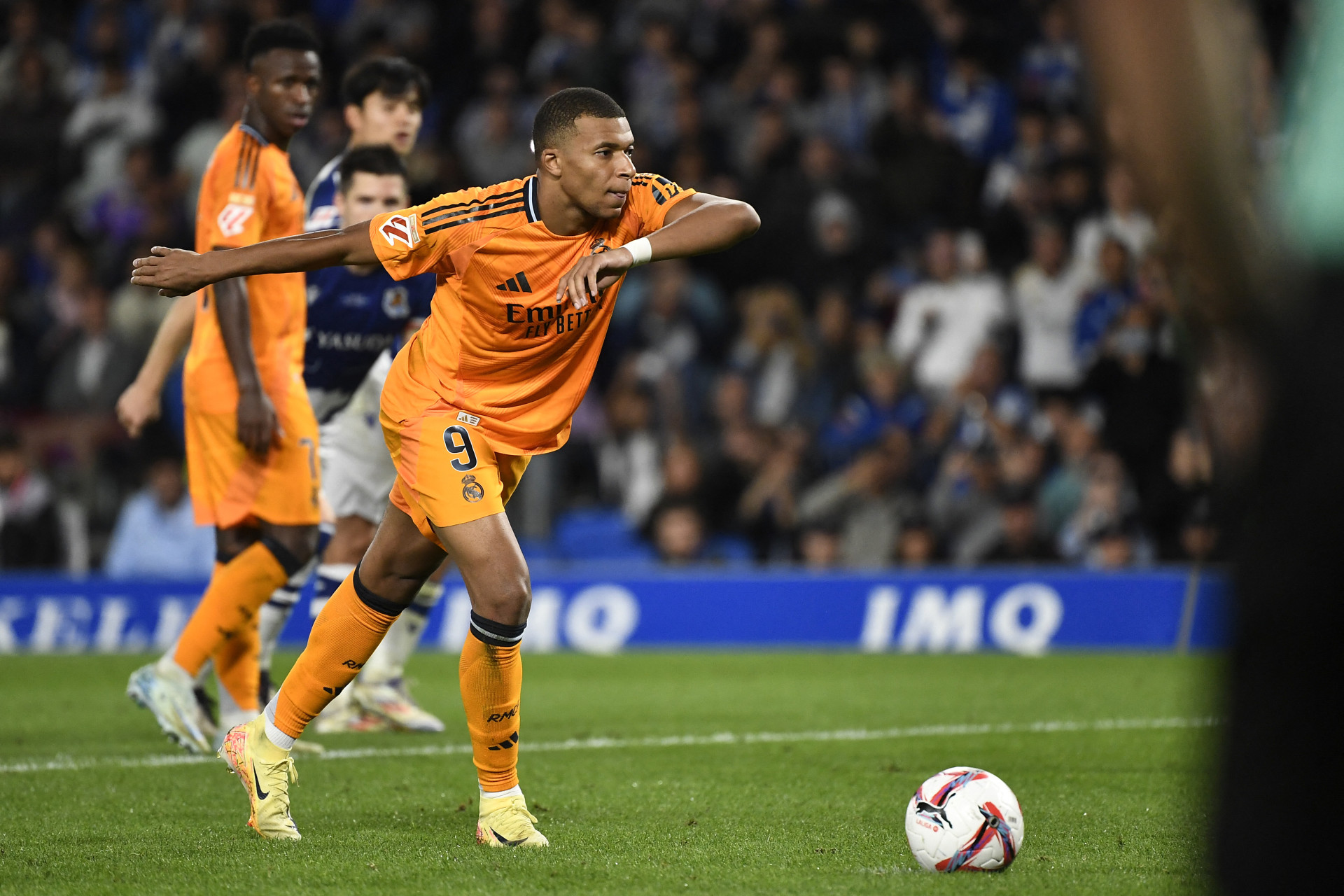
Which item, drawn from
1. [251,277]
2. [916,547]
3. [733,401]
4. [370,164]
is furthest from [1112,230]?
[251,277]

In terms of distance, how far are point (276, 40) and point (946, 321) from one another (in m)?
8.27

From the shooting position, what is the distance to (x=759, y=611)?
1235cm

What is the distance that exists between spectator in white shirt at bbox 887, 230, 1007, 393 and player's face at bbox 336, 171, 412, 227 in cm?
763

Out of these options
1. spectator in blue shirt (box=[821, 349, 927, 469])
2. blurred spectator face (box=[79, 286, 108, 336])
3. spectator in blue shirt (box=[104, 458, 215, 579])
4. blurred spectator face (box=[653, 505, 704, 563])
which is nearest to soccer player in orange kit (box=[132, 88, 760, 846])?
blurred spectator face (box=[653, 505, 704, 563])

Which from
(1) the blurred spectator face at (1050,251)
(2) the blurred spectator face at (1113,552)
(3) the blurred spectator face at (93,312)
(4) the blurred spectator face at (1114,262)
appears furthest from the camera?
(3) the blurred spectator face at (93,312)

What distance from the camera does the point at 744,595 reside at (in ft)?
40.6

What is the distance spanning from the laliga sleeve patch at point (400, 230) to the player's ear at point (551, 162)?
416 mm

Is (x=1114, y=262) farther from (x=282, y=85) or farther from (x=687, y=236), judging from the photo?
(x=687, y=236)

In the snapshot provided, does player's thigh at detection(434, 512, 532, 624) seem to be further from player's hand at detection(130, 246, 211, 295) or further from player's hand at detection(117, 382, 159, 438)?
player's hand at detection(117, 382, 159, 438)

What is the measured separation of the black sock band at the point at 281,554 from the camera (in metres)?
6.76

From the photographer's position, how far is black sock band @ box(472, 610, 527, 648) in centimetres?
472

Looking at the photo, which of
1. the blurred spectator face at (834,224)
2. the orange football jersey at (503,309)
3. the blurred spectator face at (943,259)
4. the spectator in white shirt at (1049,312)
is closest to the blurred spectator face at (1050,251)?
the spectator in white shirt at (1049,312)

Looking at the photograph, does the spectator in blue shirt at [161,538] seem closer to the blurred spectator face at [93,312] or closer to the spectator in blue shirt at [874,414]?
the blurred spectator face at [93,312]

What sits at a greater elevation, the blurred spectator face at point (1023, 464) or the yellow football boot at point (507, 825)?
the yellow football boot at point (507, 825)
